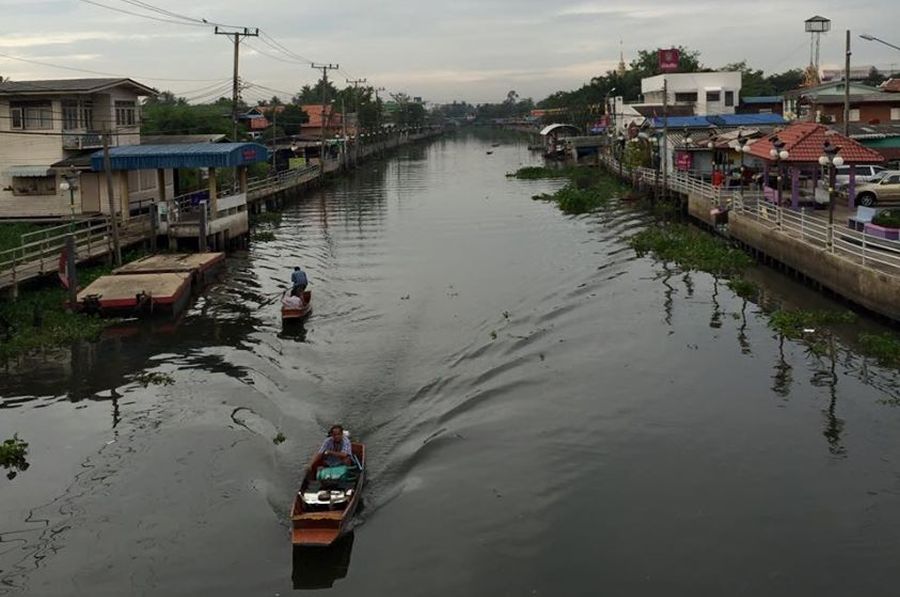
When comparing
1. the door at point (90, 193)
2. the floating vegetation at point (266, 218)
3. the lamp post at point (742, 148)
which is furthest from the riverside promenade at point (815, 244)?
the door at point (90, 193)

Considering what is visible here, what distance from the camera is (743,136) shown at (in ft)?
163

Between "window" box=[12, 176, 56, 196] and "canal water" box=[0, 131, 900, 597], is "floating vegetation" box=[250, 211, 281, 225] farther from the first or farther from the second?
"canal water" box=[0, 131, 900, 597]

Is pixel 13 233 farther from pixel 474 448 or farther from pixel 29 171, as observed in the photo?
pixel 474 448

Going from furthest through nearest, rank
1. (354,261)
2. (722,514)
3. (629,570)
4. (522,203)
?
(522,203), (354,261), (722,514), (629,570)

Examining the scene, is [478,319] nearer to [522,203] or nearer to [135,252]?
[135,252]

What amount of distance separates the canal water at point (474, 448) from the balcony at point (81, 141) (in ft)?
55.4

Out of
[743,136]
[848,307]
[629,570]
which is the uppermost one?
[743,136]

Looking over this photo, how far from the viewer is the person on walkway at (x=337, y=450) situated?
16.2 metres

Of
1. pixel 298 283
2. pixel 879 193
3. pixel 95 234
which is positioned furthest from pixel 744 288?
pixel 95 234

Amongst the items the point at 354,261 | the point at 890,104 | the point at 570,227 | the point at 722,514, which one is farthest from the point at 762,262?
the point at 890,104

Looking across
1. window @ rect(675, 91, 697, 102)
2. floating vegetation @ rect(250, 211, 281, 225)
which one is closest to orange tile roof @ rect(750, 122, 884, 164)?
floating vegetation @ rect(250, 211, 281, 225)

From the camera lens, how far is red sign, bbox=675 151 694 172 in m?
62.6

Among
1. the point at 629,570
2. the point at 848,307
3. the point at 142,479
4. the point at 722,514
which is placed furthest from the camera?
the point at 848,307

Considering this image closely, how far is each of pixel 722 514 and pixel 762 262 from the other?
958 inches
